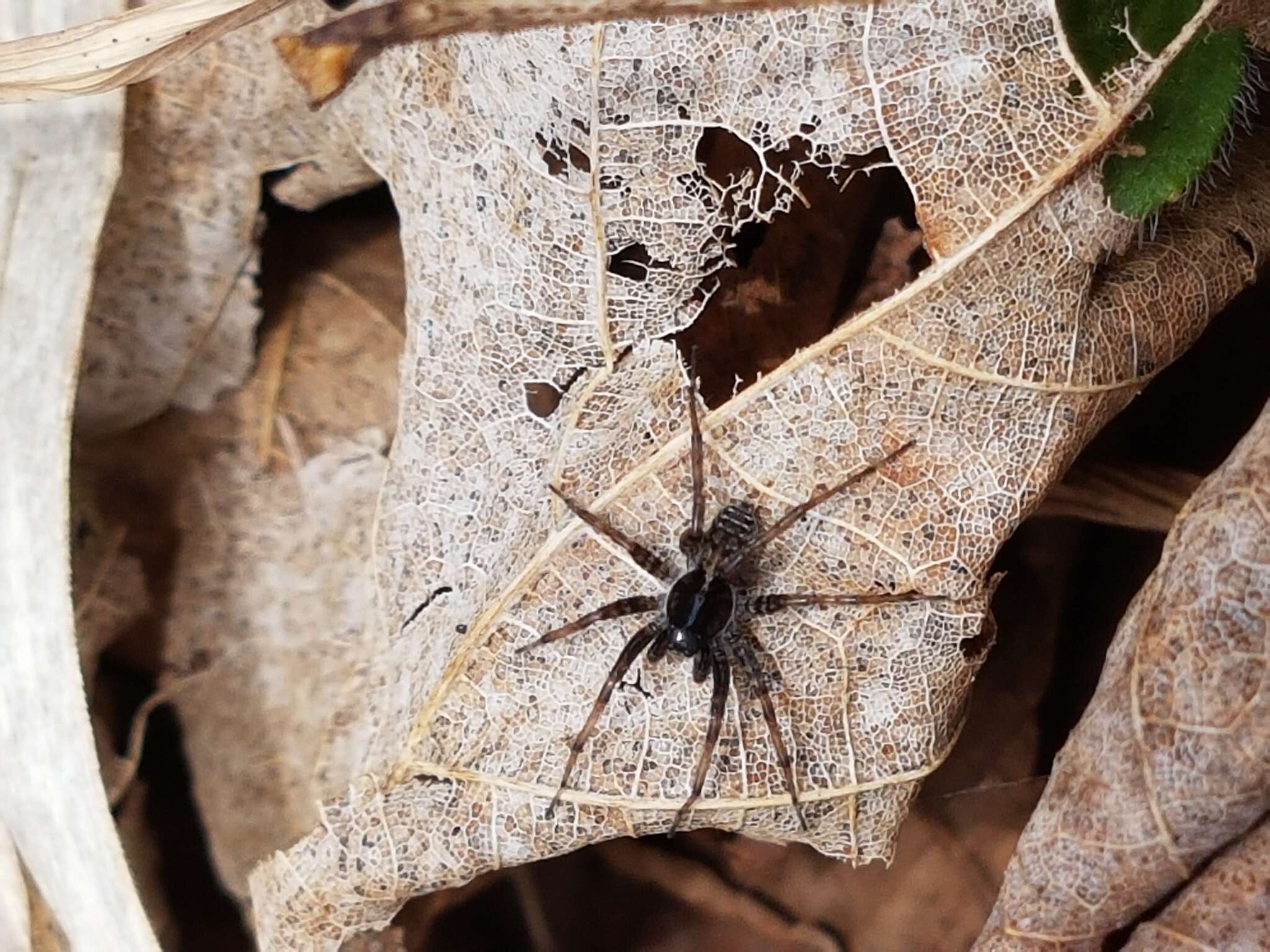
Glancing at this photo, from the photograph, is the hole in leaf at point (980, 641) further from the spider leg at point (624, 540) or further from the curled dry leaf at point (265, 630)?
the curled dry leaf at point (265, 630)

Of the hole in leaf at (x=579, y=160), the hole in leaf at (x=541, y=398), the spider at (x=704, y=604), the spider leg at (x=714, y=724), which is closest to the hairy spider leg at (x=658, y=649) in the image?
the spider at (x=704, y=604)

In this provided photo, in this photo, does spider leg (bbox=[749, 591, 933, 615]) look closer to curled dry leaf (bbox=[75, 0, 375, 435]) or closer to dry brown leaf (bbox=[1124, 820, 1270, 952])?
dry brown leaf (bbox=[1124, 820, 1270, 952])

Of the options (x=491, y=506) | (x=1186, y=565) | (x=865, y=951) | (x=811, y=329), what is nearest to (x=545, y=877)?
(x=865, y=951)

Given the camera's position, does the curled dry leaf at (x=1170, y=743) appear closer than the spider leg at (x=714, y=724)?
Yes

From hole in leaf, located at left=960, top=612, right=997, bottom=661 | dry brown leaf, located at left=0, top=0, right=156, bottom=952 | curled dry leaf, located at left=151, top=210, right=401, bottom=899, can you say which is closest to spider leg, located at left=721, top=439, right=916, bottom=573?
hole in leaf, located at left=960, top=612, right=997, bottom=661

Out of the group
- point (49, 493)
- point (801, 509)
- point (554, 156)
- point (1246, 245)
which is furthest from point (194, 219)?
point (1246, 245)

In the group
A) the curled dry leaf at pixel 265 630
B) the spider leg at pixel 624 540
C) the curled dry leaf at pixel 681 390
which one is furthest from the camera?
the curled dry leaf at pixel 265 630

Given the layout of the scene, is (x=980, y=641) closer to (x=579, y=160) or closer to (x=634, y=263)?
(x=634, y=263)
